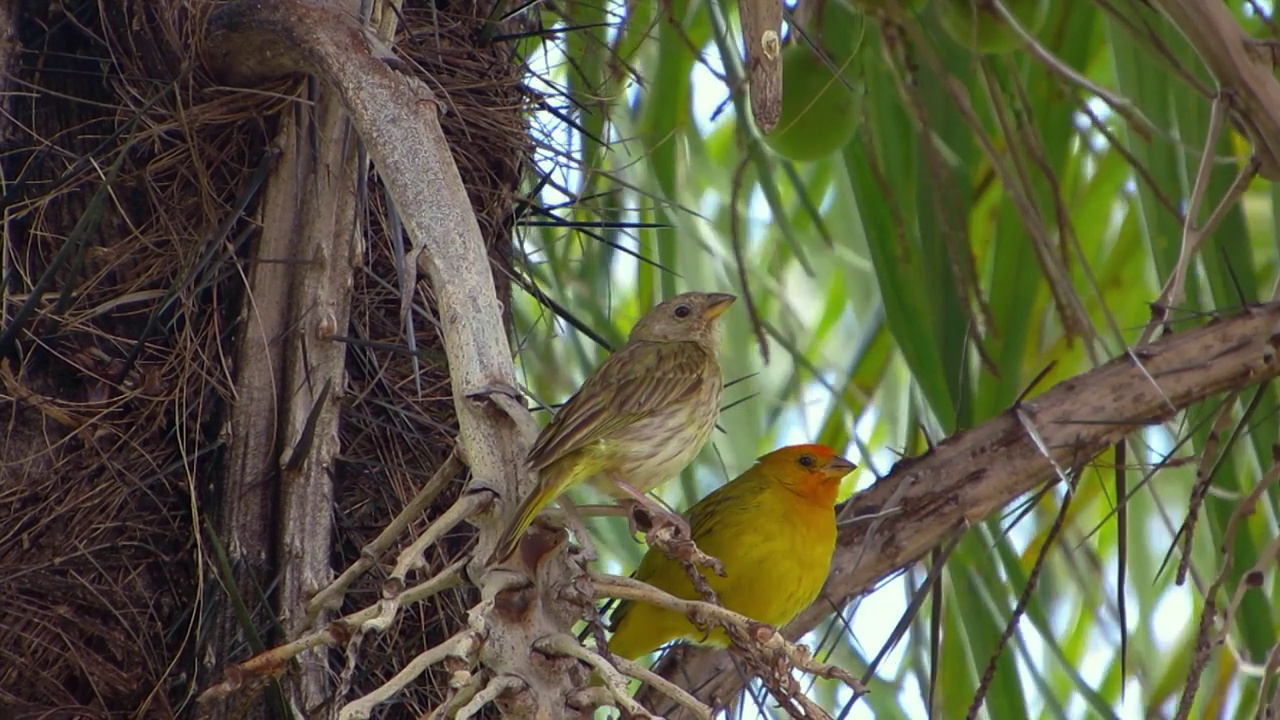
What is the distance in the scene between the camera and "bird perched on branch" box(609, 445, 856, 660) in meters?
3.50

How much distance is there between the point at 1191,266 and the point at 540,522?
1.44 m

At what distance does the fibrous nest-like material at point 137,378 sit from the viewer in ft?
9.07

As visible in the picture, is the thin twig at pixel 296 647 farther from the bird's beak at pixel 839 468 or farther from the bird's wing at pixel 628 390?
the bird's beak at pixel 839 468

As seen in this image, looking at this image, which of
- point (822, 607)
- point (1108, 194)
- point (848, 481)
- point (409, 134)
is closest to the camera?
point (409, 134)

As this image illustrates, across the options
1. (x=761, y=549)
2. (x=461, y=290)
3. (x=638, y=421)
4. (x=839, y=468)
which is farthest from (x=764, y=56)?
(x=839, y=468)

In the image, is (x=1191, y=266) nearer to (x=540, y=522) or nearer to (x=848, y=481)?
(x=540, y=522)

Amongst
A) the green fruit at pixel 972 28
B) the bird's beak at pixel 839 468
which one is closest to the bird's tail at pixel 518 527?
the green fruit at pixel 972 28

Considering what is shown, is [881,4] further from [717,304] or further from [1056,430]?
[717,304]

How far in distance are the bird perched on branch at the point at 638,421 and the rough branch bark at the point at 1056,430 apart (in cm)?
40

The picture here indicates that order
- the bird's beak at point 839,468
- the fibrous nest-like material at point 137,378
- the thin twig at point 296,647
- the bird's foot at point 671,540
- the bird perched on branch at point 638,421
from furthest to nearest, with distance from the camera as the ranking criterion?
the bird's beak at point 839,468 < the bird perched on branch at point 638,421 < the fibrous nest-like material at point 137,378 < the bird's foot at point 671,540 < the thin twig at point 296,647

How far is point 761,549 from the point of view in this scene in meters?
3.54

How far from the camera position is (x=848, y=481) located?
4859mm

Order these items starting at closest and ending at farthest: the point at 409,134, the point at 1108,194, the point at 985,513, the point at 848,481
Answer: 1. the point at 409,134
2. the point at 985,513
3. the point at 1108,194
4. the point at 848,481

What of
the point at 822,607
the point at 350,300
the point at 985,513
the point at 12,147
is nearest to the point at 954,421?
the point at 985,513
